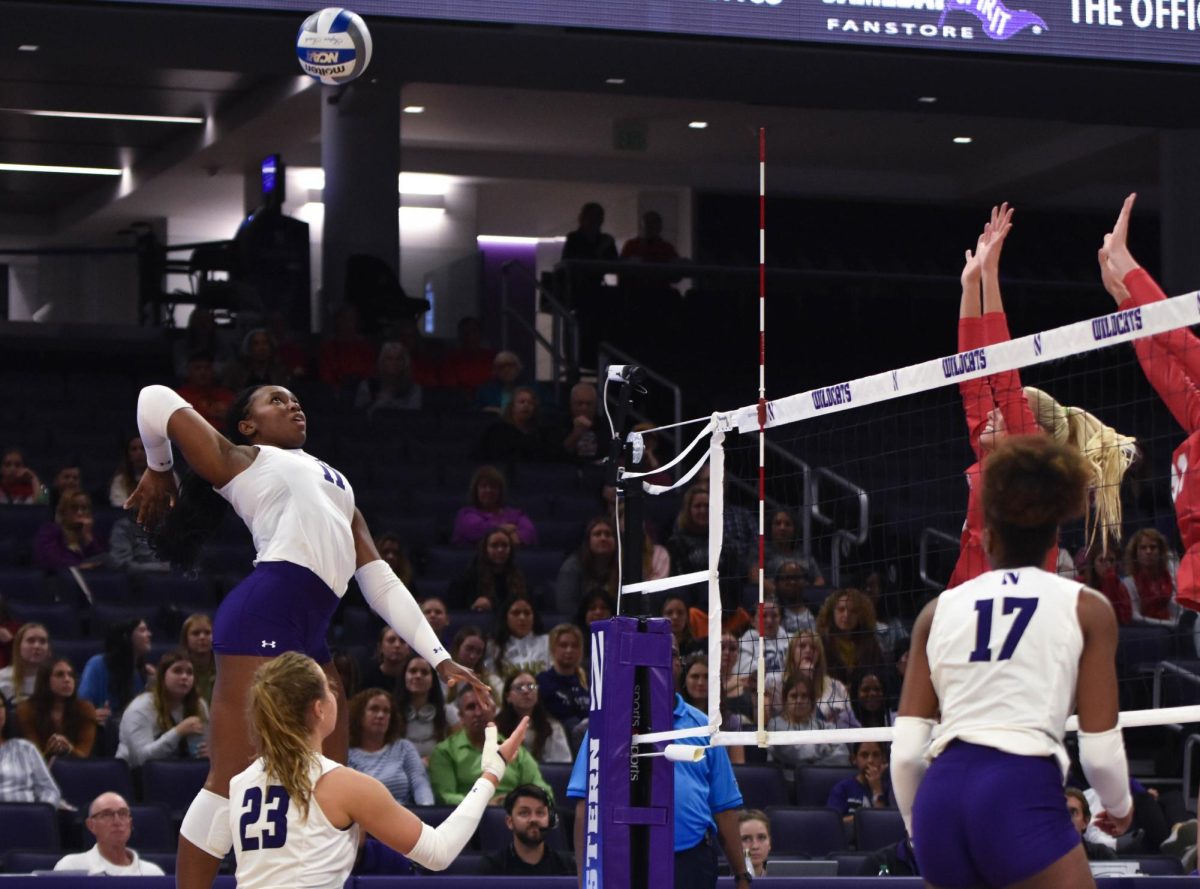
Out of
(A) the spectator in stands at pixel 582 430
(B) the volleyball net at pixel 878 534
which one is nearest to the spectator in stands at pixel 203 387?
(A) the spectator in stands at pixel 582 430

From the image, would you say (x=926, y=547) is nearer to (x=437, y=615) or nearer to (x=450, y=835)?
(x=437, y=615)

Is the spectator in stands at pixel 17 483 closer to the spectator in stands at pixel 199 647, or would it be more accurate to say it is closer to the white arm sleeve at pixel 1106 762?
the spectator in stands at pixel 199 647

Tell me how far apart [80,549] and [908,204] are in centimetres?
1178

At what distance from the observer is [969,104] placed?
13.5 metres

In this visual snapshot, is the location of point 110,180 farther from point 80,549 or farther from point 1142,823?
point 1142,823

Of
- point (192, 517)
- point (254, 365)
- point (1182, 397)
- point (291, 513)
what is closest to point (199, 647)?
point (254, 365)

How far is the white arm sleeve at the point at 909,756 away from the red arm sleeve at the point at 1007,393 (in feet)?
5.13

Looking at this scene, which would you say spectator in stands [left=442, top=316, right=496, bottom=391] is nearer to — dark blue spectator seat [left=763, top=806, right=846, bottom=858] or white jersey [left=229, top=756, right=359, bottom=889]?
dark blue spectator seat [left=763, top=806, right=846, bottom=858]

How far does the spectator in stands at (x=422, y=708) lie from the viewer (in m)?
9.90

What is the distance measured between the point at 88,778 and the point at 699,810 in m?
3.74

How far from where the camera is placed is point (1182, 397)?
525cm

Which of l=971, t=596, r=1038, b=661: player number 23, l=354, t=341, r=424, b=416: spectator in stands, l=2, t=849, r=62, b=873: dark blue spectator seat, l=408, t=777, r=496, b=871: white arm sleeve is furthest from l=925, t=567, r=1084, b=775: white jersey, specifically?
l=354, t=341, r=424, b=416: spectator in stands

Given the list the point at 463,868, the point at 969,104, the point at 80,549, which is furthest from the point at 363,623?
the point at 969,104

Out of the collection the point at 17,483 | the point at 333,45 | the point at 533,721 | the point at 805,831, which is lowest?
the point at 805,831
